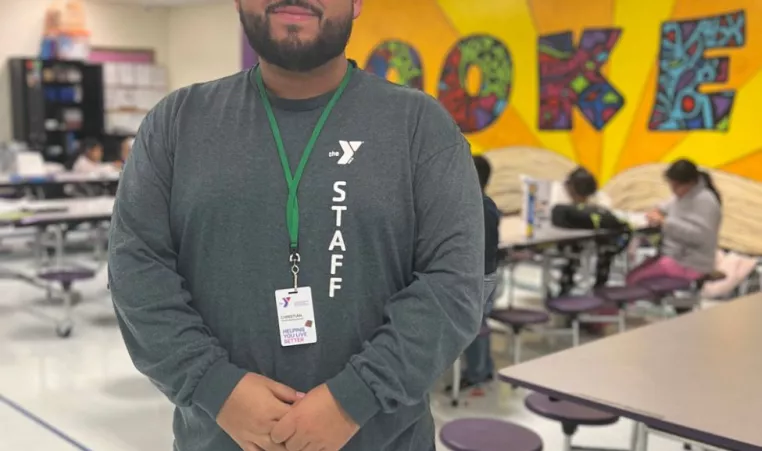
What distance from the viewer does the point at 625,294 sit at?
15.8 feet

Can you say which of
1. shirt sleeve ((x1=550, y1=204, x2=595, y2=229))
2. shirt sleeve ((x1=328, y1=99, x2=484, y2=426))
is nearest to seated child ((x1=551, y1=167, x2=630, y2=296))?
shirt sleeve ((x1=550, y1=204, x2=595, y2=229))

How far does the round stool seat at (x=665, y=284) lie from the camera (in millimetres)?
4977

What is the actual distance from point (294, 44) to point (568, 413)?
6.30 ft

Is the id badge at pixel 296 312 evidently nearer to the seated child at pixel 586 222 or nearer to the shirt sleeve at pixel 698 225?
the seated child at pixel 586 222

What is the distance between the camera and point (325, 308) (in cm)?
125

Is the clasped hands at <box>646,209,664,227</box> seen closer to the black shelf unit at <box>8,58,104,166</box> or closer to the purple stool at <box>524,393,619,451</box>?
the purple stool at <box>524,393,619,451</box>

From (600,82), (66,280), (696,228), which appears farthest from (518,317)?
(600,82)

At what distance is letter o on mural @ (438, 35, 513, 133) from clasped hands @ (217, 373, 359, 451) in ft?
23.7

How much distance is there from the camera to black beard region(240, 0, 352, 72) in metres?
1.23

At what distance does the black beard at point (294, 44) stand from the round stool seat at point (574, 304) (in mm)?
3455

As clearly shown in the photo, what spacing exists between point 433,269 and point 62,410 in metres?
3.34

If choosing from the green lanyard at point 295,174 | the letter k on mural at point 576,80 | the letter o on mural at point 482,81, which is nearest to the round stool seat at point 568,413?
the green lanyard at point 295,174

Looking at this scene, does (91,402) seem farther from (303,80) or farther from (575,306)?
(303,80)

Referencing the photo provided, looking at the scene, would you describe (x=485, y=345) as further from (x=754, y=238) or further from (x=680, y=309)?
(x=754, y=238)
